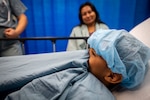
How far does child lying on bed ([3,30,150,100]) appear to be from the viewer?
741 millimetres

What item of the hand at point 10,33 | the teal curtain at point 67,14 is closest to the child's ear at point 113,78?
the hand at point 10,33

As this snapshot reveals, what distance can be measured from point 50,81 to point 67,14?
1.45m

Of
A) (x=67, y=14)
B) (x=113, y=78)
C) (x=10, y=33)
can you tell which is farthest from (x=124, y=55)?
(x=67, y=14)

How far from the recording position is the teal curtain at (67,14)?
207 cm

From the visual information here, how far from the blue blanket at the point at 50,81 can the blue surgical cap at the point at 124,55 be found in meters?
0.12

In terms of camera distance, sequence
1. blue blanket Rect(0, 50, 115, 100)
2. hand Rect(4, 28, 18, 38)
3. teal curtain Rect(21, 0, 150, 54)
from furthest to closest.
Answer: teal curtain Rect(21, 0, 150, 54), hand Rect(4, 28, 18, 38), blue blanket Rect(0, 50, 115, 100)

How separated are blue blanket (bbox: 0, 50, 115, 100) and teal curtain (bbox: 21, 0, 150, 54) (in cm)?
Result: 114

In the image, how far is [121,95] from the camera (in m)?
0.83

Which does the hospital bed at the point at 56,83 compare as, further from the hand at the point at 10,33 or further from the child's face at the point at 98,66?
the hand at the point at 10,33

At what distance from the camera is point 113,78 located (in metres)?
0.82

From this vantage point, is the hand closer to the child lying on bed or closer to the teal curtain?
the child lying on bed

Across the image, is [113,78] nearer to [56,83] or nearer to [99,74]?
[99,74]

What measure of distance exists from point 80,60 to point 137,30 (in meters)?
0.47

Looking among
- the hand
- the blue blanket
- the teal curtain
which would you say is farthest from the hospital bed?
the teal curtain
